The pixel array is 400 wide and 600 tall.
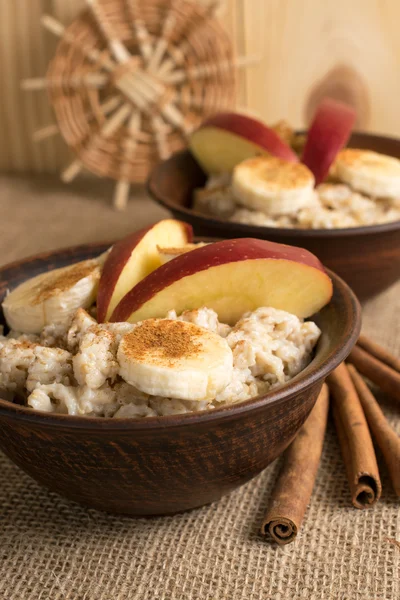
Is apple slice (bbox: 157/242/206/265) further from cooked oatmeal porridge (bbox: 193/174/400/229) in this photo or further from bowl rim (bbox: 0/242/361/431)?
cooked oatmeal porridge (bbox: 193/174/400/229)

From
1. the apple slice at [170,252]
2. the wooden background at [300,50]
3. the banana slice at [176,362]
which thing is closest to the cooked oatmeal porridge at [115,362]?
the banana slice at [176,362]

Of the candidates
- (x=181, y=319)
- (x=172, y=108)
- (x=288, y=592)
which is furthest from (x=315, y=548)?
(x=172, y=108)

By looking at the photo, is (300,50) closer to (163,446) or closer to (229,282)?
(229,282)

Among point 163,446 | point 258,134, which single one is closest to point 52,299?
point 163,446

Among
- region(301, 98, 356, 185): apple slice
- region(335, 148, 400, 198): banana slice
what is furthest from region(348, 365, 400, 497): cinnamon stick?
region(301, 98, 356, 185): apple slice

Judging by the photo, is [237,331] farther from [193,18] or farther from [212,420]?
[193,18]

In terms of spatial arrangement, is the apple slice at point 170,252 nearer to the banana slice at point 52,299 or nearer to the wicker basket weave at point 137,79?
the banana slice at point 52,299
